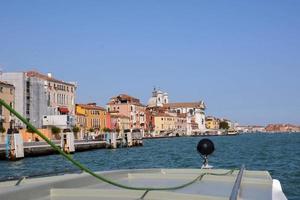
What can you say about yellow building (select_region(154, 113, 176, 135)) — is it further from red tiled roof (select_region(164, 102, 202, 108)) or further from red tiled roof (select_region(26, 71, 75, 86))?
red tiled roof (select_region(26, 71, 75, 86))

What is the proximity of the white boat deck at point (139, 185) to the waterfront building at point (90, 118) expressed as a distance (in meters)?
71.1

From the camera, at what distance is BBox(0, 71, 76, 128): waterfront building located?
58.2 meters

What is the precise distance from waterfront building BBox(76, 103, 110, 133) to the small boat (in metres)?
71.2

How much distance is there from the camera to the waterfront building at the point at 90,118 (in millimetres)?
78750

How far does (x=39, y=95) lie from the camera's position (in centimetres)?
→ 6253

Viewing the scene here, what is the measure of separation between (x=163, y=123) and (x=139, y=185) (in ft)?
408

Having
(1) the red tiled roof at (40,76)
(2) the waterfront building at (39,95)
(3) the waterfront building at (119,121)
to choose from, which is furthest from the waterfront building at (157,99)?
(1) the red tiled roof at (40,76)

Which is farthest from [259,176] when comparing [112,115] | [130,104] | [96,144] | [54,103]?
[130,104]

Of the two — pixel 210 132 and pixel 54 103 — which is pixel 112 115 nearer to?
pixel 54 103

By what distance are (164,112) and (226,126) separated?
53293 millimetres

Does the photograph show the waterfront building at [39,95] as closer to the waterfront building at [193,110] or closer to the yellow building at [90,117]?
the yellow building at [90,117]

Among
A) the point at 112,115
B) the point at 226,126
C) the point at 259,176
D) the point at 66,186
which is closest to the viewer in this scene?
the point at 66,186

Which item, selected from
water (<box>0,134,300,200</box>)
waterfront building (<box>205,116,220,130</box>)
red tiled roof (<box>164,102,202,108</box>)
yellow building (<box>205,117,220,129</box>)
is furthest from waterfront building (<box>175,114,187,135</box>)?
water (<box>0,134,300,200</box>)

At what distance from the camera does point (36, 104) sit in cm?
6175
